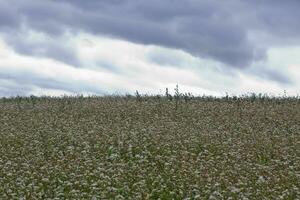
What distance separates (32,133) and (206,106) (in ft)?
39.5

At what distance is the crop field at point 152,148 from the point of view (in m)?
19.2

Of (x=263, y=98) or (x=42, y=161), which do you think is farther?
(x=263, y=98)

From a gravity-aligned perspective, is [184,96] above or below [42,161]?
above

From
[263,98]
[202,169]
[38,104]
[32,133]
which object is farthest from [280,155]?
[38,104]

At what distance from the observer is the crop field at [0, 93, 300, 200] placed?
63.2 feet

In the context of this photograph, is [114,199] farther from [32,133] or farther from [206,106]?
[206,106]

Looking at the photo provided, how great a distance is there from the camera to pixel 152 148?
2578cm

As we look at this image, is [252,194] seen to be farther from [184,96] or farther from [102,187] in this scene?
[184,96]

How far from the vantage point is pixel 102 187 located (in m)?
19.2

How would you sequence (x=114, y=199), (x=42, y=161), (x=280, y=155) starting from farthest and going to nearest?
(x=280, y=155) < (x=42, y=161) < (x=114, y=199)

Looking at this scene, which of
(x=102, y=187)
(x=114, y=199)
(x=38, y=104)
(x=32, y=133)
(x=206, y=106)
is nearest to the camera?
(x=114, y=199)

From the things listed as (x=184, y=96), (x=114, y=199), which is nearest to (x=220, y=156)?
(x=114, y=199)

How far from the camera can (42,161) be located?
23.4 m

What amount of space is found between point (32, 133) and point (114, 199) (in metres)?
12.4
